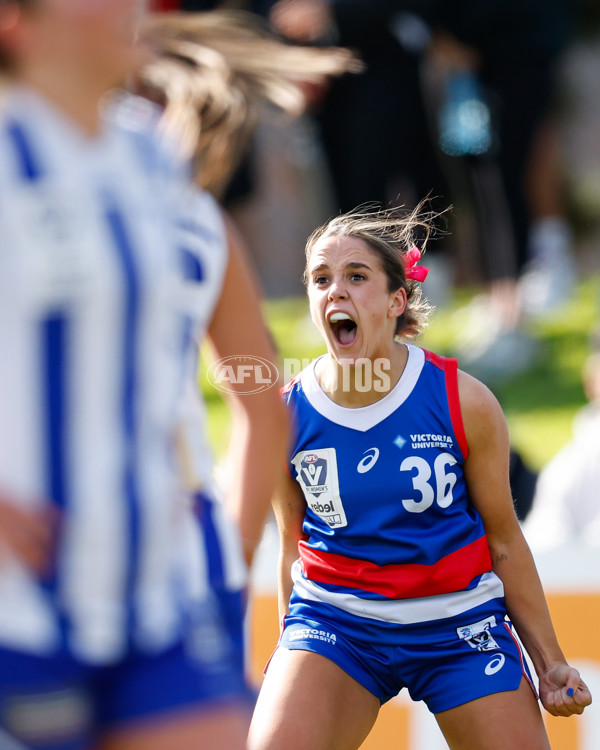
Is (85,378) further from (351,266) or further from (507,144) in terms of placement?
(507,144)

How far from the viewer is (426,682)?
2.70 meters

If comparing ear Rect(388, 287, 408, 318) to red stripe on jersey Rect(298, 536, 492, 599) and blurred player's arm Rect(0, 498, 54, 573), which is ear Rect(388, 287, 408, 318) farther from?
blurred player's arm Rect(0, 498, 54, 573)

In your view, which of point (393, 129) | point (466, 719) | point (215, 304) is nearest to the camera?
point (215, 304)

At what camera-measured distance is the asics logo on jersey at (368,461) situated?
262 centimetres

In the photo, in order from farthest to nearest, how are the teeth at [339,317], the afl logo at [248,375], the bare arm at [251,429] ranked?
the teeth at [339,317] → the afl logo at [248,375] → the bare arm at [251,429]

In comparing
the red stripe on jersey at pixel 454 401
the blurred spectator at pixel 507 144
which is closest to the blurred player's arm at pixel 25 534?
the red stripe on jersey at pixel 454 401

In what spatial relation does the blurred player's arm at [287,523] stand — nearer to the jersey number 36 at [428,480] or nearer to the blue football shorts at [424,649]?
the blue football shorts at [424,649]

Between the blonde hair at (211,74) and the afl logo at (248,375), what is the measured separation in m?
0.31

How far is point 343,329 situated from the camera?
8.82 feet

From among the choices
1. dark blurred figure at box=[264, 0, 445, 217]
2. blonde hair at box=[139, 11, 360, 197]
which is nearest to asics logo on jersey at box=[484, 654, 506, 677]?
blonde hair at box=[139, 11, 360, 197]

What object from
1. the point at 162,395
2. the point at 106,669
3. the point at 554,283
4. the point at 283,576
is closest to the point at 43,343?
the point at 162,395

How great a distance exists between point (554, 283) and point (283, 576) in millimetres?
4881

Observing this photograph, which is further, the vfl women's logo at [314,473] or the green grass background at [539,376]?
the green grass background at [539,376]

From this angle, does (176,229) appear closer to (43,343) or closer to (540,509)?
(43,343)
